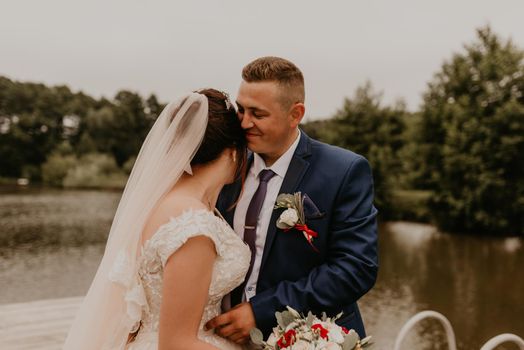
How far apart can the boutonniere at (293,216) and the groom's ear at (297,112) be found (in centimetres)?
37

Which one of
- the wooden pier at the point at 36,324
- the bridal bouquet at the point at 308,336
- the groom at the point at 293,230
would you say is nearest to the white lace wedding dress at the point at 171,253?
the groom at the point at 293,230

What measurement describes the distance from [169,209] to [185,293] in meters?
0.37

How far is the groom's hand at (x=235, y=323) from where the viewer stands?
243 centimetres

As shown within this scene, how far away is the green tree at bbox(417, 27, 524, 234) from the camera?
23188 millimetres

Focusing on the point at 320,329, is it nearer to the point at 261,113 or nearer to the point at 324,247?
the point at 324,247

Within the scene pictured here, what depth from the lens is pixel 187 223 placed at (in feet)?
7.07

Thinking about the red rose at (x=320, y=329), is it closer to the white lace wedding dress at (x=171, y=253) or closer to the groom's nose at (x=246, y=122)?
the white lace wedding dress at (x=171, y=253)

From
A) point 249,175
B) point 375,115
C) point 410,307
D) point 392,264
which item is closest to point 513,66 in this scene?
point 375,115

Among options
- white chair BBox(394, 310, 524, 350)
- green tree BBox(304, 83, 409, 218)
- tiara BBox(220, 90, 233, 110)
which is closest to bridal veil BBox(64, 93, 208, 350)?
tiara BBox(220, 90, 233, 110)

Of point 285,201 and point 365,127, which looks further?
point 365,127

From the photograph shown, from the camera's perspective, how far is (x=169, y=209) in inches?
89.5

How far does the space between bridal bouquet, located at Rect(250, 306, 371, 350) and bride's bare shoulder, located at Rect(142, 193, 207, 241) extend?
53 cm

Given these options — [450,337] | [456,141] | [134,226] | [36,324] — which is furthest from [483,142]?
[134,226]

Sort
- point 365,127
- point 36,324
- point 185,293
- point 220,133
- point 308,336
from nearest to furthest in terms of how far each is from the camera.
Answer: point 185,293
point 308,336
point 220,133
point 36,324
point 365,127
